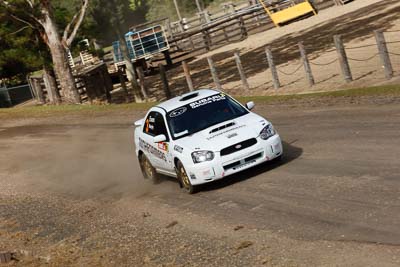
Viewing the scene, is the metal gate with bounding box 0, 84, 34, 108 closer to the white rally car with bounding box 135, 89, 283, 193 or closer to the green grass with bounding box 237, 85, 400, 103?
the green grass with bounding box 237, 85, 400, 103

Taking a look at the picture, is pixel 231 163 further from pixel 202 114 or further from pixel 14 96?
pixel 14 96

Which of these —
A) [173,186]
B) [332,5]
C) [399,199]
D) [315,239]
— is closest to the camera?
[315,239]

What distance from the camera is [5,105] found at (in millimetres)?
47438

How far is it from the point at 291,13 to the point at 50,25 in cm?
2133

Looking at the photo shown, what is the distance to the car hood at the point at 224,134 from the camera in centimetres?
1273

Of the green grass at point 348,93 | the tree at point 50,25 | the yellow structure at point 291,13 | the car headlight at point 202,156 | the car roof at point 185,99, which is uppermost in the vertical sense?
the tree at point 50,25

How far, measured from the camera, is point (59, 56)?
3441 cm

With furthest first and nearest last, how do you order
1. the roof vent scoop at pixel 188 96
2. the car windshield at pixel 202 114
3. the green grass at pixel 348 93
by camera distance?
the green grass at pixel 348 93 → the roof vent scoop at pixel 188 96 → the car windshield at pixel 202 114

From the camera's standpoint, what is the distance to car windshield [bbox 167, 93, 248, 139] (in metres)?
13.6

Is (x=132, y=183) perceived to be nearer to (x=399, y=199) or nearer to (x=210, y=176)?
(x=210, y=176)

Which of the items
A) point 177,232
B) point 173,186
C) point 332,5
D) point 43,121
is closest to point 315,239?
point 177,232

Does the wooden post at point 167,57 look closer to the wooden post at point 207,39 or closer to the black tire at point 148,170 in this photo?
the wooden post at point 207,39

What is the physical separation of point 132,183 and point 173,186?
5.79 feet

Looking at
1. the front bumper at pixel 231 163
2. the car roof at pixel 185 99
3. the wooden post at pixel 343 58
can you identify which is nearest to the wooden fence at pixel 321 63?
the wooden post at pixel 343 58
